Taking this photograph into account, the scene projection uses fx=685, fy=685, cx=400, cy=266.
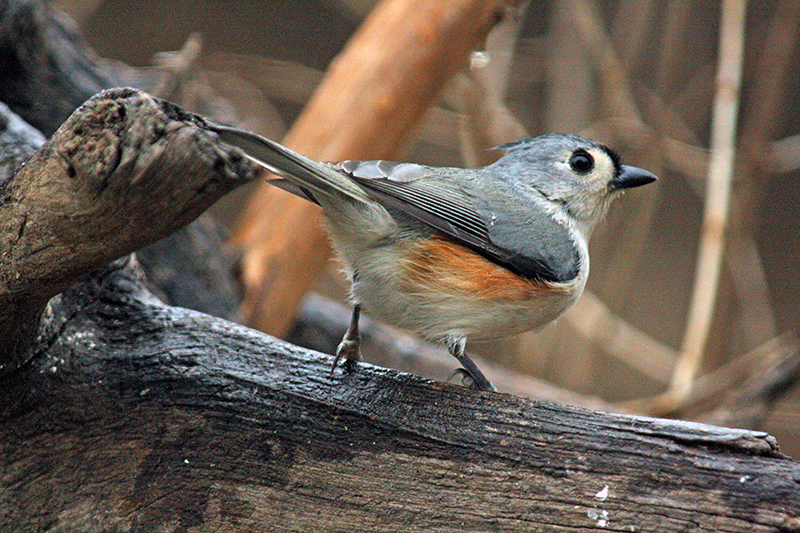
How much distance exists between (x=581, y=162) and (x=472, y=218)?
63cm

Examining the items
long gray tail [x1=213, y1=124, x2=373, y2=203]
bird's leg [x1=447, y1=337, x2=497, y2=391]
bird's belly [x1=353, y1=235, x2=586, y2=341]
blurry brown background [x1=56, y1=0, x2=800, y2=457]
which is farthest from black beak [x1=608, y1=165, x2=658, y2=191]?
blurry brown background [x1=56, y1=0, x2=800, y2=457]

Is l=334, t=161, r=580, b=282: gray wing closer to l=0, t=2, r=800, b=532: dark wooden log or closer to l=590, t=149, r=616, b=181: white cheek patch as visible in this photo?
l=590, t=149, r=616, b=181: white cheek patch

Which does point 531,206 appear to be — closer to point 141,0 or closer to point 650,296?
point 650,296

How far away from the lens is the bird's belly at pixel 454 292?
82.4 inches

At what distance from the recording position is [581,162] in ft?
8.47

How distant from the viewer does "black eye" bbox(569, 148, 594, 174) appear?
258cm

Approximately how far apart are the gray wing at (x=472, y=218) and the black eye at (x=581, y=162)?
12.6 inches

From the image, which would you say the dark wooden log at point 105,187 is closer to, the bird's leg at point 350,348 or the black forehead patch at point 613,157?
the bird's leg at point 350,348

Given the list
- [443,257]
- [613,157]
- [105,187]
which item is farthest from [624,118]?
[105,187]

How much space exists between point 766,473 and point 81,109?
5.39 ft

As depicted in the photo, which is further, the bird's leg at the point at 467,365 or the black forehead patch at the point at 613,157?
the black forehead patch at the point at 613,157

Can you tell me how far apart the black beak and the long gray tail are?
3.54 feet

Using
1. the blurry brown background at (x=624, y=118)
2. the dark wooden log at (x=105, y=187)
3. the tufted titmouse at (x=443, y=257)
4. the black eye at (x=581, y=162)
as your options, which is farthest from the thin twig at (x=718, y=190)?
the dark wooden log at (x=105, y=187)

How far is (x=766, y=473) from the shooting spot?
1557 mm
